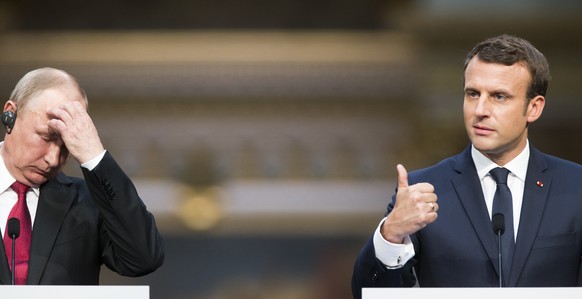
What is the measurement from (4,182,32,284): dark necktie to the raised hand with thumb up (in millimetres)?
761

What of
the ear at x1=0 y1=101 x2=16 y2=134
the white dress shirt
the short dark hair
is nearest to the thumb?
the white dress shirt

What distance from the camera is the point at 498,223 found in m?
2.16

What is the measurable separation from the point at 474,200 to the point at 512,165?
0.13 metres

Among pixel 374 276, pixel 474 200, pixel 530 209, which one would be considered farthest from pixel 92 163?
pixel 530 209

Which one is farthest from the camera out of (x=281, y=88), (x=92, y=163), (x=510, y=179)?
(x=281, y=88)

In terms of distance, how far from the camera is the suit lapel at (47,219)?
7.21 feet

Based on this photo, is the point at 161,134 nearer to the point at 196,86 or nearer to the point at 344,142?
the point at 196,86

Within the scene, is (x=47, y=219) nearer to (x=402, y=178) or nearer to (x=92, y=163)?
(x=92, y=163)

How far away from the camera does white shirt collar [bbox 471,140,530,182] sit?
2330mm

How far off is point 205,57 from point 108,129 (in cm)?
87

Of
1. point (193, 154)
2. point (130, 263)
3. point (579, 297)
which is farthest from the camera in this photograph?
point (193, 154)

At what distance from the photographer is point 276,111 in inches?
300

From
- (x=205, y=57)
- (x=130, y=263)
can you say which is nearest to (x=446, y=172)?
(x=130, y=263)

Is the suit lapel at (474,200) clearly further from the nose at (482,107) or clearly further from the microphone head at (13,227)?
the microphone head at (13,227)
